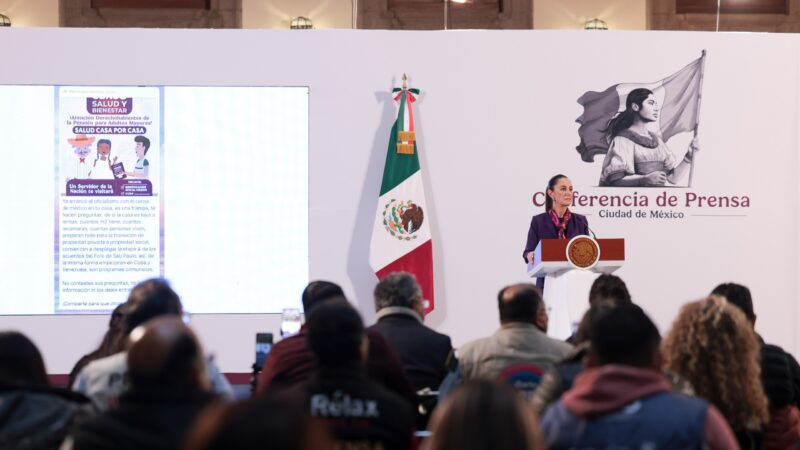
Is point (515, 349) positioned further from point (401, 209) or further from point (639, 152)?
point (639, 152)

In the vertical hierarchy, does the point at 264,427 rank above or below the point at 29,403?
above

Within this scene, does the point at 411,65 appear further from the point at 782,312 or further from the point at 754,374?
the point at 754,374

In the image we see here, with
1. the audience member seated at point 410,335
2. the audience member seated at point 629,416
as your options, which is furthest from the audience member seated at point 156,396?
the audience member seated at point 410,335

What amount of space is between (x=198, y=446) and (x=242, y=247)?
7.26m

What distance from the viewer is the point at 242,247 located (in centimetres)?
871

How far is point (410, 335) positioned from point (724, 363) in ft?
4.58

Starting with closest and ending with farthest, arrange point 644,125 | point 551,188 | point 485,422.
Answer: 1. point 485,422
2. point 551,188
3. point 644,125

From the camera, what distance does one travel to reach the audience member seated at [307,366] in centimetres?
363

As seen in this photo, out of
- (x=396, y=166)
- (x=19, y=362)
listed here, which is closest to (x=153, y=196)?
(x=396, y=166)

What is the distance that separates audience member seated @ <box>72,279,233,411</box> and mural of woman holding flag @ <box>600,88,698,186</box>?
5.94m

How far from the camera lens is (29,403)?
9.87 ft

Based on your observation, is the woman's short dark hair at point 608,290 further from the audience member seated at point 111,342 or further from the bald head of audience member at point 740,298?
the audience member seated at point 111,342

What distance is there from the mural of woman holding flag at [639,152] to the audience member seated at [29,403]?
6.37 meters

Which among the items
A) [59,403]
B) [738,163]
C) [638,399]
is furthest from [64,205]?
[638,399]
